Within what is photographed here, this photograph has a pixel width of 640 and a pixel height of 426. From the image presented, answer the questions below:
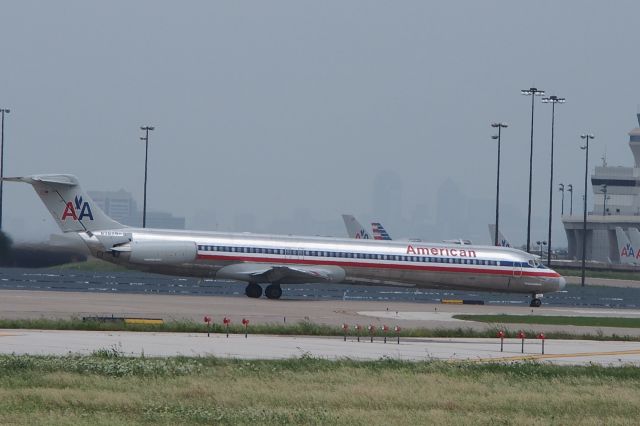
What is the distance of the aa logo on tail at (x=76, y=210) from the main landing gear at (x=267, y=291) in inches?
341

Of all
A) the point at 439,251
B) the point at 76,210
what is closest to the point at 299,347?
the point at 76,210

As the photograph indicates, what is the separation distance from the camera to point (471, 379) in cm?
2430

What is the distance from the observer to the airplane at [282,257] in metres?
56.3

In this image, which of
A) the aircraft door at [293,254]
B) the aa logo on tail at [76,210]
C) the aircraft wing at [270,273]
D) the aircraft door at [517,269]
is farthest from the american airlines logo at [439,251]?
the aa logo on tail at [76,210]

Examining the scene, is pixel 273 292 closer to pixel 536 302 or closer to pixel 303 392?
pixel 536 302

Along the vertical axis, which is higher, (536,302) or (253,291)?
(253,291)

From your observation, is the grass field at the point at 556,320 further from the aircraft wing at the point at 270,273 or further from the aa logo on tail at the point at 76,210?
the aa logo on tail at the point at 76,210

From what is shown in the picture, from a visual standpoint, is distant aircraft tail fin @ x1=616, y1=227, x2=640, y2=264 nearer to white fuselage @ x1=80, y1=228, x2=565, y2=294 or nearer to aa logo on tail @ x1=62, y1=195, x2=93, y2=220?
white fuselage @ x1=80, y1=228, x2=565, y2=294

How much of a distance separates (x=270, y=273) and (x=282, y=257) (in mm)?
1364

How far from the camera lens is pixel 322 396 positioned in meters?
21.1

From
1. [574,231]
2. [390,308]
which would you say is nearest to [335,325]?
[390,308]

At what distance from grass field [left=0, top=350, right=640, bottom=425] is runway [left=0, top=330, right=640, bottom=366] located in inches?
95.6

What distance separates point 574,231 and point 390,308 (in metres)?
140

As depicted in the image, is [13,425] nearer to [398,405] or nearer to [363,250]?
[398,405]
